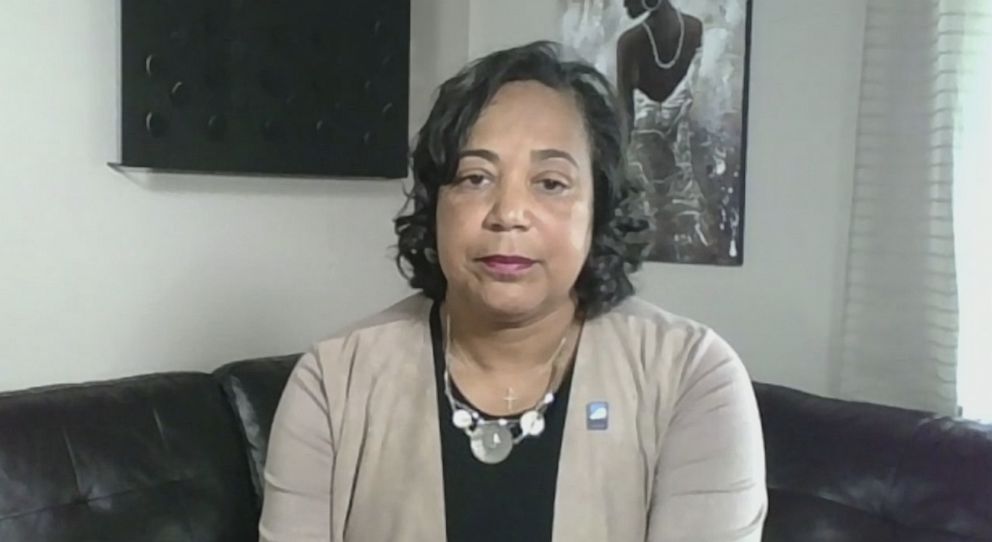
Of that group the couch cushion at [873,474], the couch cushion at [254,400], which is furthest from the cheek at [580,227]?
the couch cushion at [254,400]

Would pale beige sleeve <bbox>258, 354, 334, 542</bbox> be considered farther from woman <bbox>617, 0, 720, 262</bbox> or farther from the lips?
woman <bbox>617, 0, 720, 262</bbox>

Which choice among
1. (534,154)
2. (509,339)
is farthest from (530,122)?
(509,339)

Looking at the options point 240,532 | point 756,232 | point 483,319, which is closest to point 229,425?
point 240,532

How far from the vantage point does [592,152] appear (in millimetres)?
1631

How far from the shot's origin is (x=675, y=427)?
154cm

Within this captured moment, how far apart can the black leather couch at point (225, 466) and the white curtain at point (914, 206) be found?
278 millimetres

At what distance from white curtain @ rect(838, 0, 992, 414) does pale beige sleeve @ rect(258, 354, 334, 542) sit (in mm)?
1233

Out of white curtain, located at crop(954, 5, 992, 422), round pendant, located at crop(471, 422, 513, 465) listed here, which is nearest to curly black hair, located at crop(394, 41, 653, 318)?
round pendant, located at crop(471, 422, 513, 465)

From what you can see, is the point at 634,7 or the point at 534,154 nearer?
the point at 534,154

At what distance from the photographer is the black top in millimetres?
1557

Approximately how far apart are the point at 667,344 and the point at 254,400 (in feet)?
3.03

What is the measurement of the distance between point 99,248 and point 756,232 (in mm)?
1379

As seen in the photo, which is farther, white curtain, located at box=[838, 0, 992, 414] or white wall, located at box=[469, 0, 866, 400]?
white wall, located at box=[469, 0, 866, 400]

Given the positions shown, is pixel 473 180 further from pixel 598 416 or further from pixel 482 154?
pixel 598 416
